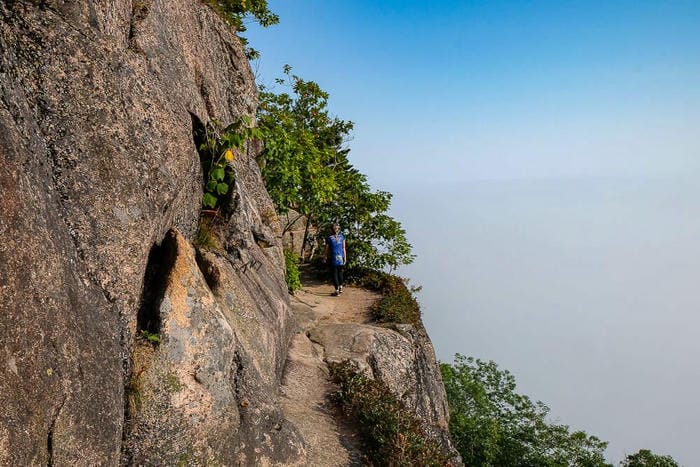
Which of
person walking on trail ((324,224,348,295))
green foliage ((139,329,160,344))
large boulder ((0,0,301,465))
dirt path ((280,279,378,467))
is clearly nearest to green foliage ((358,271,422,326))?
dirt path ((280,279,378,467))

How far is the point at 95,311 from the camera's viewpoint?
15.7 feet

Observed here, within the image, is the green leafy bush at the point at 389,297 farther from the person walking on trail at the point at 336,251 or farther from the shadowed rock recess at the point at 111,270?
the shadowed rock recess at the point at 111,270

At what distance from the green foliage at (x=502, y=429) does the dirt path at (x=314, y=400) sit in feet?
55.1

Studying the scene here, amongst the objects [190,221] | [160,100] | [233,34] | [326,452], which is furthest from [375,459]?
[233,34]

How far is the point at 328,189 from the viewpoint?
17.5 meters

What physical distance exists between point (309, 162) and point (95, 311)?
11.9 meters

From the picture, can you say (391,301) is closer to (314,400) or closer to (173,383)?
(314,400)

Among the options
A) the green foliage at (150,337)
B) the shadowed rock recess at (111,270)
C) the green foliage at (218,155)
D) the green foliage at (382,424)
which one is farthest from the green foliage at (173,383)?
the green foliage at (382,424)

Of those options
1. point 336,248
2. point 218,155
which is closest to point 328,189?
point 336,248

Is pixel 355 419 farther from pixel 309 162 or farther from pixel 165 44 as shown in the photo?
pixel 309 162

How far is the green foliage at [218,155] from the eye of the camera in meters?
8.47

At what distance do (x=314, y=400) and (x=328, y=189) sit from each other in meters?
9.41

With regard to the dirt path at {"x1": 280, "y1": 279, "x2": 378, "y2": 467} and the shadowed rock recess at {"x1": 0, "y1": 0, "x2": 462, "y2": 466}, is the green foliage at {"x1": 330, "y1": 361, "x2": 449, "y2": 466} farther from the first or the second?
the shadowed rock recess at {"x1": 0, "y1": 0, "x2": 462, "y2": 466}

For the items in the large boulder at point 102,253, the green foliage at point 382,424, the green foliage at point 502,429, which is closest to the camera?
the large boulder at point 102,253
